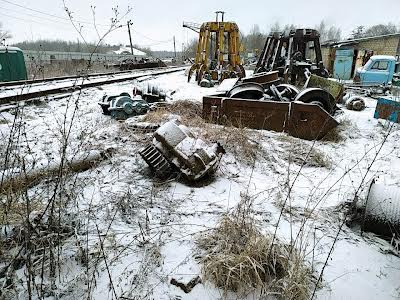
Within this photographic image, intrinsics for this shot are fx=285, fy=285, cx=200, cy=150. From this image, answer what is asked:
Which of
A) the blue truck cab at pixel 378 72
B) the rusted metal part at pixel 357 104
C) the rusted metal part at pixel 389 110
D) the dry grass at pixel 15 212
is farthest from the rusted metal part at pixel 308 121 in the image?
the blue truck cab at pixel 378 72

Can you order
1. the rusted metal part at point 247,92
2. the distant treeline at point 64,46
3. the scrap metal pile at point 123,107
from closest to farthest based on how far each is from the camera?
the distant treeline at point 64,46, the scrap metal pile at point 123,107, the rusted metal part at point 247,92

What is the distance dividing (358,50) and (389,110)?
717 inches

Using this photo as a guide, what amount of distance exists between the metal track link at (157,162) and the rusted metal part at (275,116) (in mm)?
2359

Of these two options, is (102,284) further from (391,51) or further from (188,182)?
(391,51)

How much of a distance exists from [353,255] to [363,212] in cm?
48

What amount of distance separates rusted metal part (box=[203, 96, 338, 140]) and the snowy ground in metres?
0.71

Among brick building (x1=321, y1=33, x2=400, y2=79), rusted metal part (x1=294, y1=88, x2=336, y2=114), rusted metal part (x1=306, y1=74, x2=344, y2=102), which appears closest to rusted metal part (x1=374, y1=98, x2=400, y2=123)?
rusted metal part (x1=306, y1=74, x2=344, y2=102)

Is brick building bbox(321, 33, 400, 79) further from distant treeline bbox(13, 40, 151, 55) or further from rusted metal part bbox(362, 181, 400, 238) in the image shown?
rusted metal part bbox(362, 181, 400, 238)

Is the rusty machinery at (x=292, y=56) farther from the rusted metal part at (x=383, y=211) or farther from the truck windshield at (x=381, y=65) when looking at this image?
the rusted metal part at (x=383, y=211)

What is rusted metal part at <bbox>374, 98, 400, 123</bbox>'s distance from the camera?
7.00 m

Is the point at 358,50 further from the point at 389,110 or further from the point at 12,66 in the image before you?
the point at 12,66

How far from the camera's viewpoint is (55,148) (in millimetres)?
4102

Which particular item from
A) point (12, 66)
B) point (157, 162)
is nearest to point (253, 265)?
point (157, 162)

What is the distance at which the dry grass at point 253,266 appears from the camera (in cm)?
187
